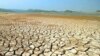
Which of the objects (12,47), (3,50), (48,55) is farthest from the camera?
(12,47)

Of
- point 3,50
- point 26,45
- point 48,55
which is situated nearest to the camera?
Result: point 48,55

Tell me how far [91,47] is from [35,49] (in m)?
1.53

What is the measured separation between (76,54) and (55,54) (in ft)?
1.66

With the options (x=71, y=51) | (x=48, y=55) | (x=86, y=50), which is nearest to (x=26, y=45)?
(x=48, y=55)

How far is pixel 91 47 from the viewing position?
404 centimetres

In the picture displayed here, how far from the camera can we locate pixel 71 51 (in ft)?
12.2

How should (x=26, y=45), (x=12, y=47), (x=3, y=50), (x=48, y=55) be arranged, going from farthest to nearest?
(x=26, y=45)
(x=12, y=47)
(x=3, y=50)
(x=48, y=55)

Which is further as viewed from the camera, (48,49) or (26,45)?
(26,45)

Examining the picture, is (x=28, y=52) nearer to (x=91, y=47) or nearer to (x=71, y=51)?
(x=71, y=51)

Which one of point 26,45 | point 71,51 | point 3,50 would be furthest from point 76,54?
point 3,50

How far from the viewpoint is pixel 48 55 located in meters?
3.46

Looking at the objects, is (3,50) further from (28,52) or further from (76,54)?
(76,54)

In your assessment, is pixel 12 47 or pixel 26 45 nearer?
pixel 12 47

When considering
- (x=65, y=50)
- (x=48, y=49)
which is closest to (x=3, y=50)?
(x=48, y=49)
